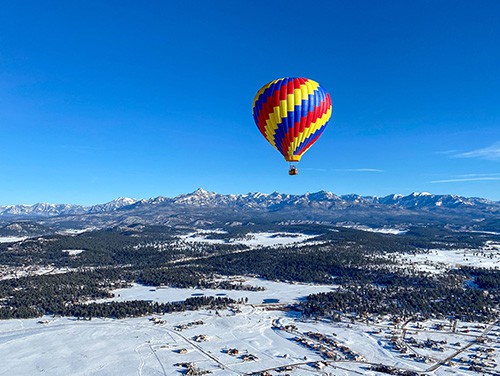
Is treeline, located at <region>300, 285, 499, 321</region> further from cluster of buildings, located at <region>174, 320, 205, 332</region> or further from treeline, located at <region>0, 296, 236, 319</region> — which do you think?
cluster of buildings, located at <region>174, 320, 205, 332</region>

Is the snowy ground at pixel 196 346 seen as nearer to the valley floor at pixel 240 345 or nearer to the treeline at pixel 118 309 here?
the valley floor at pixel 240 345

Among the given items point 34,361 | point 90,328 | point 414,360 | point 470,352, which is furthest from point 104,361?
point 470,352

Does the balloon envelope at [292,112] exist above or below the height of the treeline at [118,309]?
above

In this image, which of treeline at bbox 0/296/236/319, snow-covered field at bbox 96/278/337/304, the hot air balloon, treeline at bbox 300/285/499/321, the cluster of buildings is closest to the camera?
the hot air balloon

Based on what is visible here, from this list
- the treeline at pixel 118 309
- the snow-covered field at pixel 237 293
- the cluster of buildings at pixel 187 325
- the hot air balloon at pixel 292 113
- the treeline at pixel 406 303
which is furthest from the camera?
the snow-covered field at pixel 237 293

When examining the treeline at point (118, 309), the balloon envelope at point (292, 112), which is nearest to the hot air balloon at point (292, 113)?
the balloon envelope at point (292, 112)

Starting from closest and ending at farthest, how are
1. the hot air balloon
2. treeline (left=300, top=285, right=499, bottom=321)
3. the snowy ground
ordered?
the hot air balloon < the snowy ground < treeline (left=300, top=285, right=499, bottom=321)

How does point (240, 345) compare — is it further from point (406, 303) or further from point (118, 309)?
point (406, 303)

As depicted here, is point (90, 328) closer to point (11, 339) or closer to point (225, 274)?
point (11, 339)

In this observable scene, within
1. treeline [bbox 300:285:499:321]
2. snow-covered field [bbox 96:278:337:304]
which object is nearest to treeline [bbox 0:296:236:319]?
snow-covered field [bbox 96:278:337:304]
